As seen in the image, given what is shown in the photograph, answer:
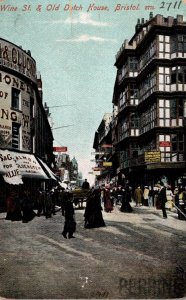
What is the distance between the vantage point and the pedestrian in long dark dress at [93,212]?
8086 mm

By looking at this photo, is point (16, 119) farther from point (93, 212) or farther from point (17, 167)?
point (93, 212)

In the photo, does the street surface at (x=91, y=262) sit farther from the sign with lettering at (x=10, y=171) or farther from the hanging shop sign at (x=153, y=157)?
the hanging shop sign at (x=153, y=157)

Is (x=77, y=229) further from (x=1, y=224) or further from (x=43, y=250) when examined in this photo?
(x=1, y=224)

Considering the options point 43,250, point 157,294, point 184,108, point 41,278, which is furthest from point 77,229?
point 184,108

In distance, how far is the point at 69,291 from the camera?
5.97 meters

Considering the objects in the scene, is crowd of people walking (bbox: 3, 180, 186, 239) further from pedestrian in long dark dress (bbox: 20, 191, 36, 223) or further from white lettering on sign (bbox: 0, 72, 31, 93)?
white lettering on sign (bbox: 0, 72, 31, 93)

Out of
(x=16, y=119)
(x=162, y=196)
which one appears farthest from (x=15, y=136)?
(x=162, y=196)

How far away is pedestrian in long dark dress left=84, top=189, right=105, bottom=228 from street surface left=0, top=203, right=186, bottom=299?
0.22 m

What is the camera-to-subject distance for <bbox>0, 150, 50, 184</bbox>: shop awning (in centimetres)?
722

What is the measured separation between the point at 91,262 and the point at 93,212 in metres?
1.87

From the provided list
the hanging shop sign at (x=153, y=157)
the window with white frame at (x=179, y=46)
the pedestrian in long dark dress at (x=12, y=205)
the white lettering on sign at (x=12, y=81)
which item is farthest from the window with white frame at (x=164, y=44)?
the pedestrian in long dark dress at (x=12, y=205)

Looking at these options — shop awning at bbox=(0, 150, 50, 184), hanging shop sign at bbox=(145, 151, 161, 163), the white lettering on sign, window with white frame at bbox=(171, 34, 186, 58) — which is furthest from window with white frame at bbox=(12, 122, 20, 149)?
window with white frame at bbox=(171, 34, 186, 58)

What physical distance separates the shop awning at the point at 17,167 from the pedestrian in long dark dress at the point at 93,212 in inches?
44.6

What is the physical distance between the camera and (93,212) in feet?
27.5
